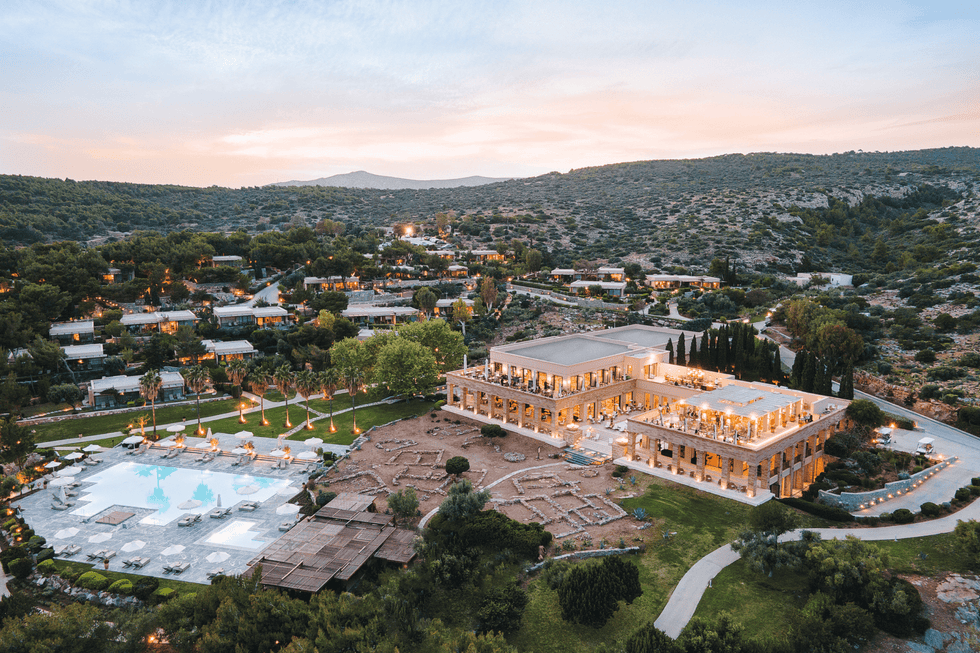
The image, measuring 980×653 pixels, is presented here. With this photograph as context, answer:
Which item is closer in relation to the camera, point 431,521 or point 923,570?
point 923,570

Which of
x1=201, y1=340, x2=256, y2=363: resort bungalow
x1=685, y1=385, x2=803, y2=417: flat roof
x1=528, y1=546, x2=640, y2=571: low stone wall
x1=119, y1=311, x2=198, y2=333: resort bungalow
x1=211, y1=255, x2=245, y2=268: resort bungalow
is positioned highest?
x1=211, y1=255, x2=245, y2=268: resort bungalow

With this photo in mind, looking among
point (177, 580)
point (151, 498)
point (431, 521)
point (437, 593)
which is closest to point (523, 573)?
point (437, 593)

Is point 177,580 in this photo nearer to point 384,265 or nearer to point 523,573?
point 523,573

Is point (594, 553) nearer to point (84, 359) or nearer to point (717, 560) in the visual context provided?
point (717, 560)

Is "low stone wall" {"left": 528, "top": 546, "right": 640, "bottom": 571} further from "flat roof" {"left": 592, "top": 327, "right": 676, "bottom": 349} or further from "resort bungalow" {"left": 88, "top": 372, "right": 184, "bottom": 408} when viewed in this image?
"resort bungalow" {"left": 88, "top": 372, "right": 184, "bottom": 408}

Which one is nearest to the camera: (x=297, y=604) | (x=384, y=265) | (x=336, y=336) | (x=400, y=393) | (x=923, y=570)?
(x=297, y=604)

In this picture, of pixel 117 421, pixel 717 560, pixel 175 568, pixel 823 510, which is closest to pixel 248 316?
pixel 117 421

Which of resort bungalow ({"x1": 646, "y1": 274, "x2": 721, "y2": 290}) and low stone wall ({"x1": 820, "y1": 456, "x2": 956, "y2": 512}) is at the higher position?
resort bungalow ({"x1": 646, "y1": 274, "x2": 721, "y2": 290})

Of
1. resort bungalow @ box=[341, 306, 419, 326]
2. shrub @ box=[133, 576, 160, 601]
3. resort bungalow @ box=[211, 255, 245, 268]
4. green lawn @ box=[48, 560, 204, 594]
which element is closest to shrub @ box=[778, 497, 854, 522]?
green lawn @ box=[48, 560, 204, 594]
